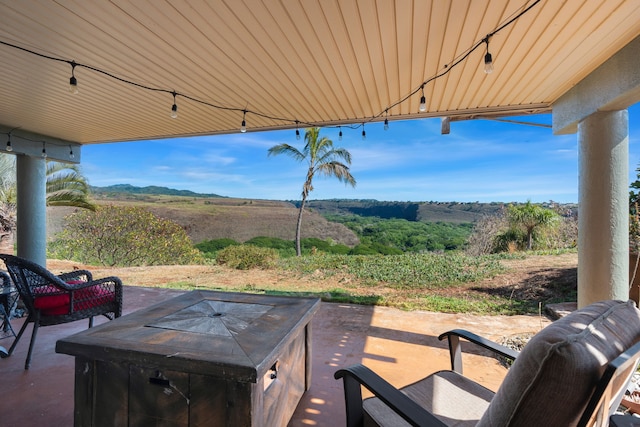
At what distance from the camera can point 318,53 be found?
2.40m

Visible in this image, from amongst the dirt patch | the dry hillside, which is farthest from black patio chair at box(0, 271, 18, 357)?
the dry hillside

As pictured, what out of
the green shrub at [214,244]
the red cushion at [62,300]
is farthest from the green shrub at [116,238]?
the red cushion at [62,300]

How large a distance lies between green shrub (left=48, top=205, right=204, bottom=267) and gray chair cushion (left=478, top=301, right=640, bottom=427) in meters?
10.6

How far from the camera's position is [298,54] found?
2.42 m

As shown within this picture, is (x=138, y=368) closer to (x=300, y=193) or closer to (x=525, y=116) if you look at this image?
(x=525, y=116)

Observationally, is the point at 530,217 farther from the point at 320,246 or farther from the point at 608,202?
the point at 320,246

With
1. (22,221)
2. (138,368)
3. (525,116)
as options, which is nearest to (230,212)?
(22,221)

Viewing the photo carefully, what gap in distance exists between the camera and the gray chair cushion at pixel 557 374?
0.80m

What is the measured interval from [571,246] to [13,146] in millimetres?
12326

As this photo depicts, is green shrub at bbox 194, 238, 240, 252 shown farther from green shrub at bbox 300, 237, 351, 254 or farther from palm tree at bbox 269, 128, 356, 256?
palm tree at bbox 269, 128, 356, 256

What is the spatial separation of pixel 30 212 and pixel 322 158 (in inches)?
315

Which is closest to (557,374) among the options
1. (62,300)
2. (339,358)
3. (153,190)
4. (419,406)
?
(419,406)

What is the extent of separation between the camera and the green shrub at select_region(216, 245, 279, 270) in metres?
8.48

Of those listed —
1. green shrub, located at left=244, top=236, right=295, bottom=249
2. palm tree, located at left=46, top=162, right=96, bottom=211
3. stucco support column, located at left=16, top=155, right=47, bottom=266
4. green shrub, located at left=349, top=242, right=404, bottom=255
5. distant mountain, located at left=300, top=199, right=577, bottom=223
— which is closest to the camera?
stucco support column, located at left=16, top=155, right=47, bottom=266
